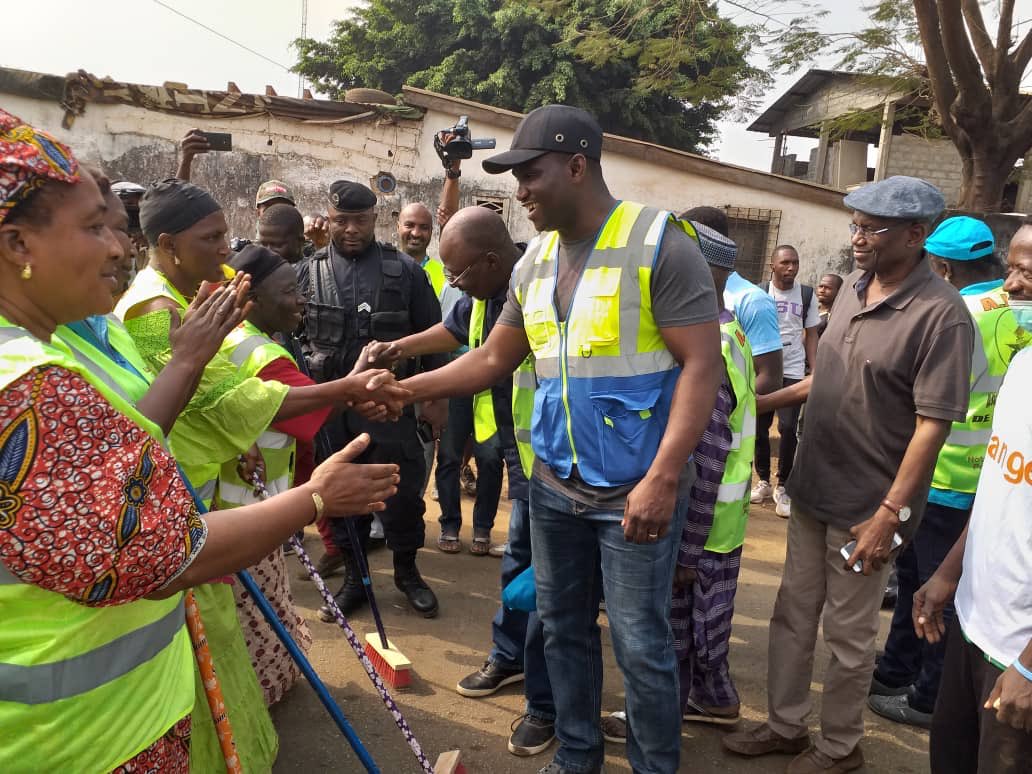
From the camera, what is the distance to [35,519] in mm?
1267

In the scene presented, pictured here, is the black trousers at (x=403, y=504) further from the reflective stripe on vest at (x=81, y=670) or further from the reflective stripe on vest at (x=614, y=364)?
the reflective stripe on vest at (x=81, y=670)

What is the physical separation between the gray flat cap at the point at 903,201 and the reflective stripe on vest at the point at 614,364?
0.91 metres

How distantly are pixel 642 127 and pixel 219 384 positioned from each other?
22901mm

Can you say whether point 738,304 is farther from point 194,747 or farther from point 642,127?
point 642,127

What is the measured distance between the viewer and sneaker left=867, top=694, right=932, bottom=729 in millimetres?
3639

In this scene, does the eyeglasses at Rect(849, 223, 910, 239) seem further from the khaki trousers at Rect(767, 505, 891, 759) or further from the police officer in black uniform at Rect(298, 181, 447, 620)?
the police officer in black uniform at Rect(298, 181, 447, 620)

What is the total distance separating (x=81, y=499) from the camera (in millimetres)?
1298

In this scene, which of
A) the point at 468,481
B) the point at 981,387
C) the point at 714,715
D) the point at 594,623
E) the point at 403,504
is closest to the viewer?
the point at 594,623

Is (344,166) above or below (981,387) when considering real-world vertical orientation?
above

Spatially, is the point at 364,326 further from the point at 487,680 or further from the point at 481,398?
the point at 487,680

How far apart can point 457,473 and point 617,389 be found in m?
3.38

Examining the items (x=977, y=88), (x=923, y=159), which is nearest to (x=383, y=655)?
(x=977, y=88)

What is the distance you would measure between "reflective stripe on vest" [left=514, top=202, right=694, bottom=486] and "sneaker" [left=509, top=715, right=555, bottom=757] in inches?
52.0

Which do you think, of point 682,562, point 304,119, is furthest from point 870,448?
point 304,119
